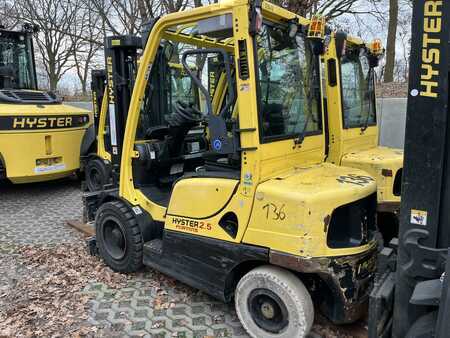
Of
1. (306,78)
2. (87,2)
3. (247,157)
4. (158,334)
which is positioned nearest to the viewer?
(247,157)

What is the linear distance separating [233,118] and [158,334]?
1825 millimetres

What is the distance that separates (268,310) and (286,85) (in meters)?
1.78

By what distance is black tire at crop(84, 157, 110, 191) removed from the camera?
757 cm

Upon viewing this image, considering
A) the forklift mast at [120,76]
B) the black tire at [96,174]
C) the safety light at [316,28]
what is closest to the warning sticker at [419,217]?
the safety light at [316,28]

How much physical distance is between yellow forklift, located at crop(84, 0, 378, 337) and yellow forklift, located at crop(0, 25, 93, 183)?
4.07m

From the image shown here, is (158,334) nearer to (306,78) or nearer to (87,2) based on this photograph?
(306,78)

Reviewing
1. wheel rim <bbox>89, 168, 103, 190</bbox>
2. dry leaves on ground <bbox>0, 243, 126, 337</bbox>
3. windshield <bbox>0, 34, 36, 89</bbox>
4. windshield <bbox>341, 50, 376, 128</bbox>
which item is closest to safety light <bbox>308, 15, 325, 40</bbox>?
windshield <bbox>341, 50, 376, 128</bbox>

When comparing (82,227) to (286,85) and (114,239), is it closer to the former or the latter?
(114,239)

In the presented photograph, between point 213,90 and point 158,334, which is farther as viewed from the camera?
point 213,90

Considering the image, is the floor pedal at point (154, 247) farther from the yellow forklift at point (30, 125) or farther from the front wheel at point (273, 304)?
the yellow forklift at point (30, 125)

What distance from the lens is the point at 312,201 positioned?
2.77 metres

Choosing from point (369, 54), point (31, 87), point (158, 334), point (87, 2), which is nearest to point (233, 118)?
Answer: point (158, 334)

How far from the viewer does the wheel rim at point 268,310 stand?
3.01m

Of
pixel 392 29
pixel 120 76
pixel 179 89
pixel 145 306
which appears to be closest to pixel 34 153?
pixel 179 89
